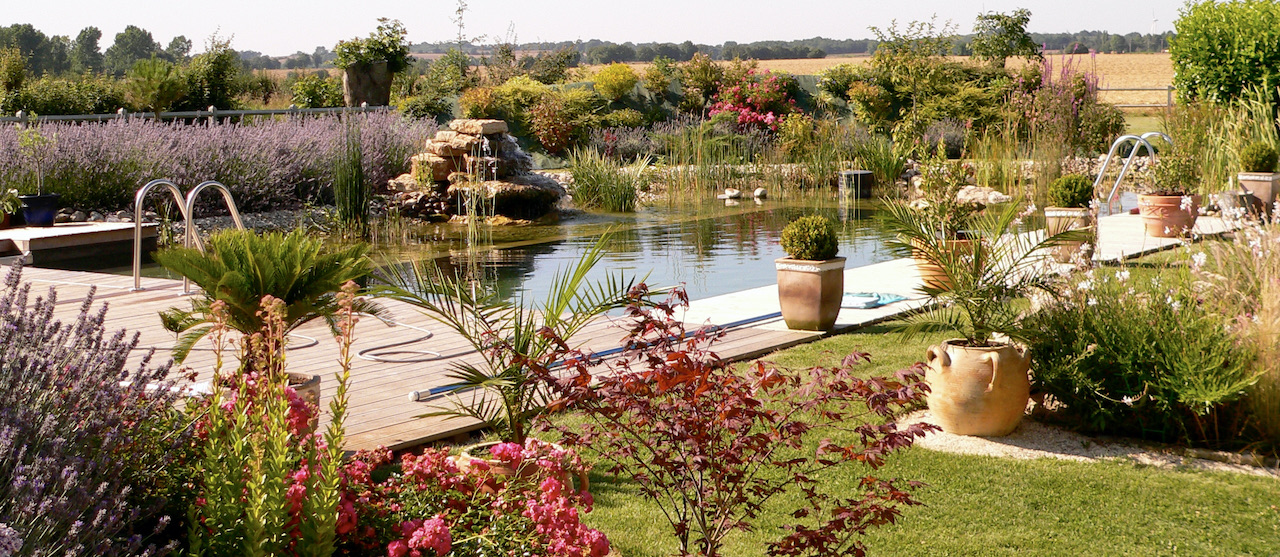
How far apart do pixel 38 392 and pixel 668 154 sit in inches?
640

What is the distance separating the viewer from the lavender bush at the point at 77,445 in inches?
73.9

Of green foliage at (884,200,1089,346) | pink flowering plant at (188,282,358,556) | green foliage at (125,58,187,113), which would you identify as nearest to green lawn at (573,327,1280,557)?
green foliage at (884,200,1089,346)

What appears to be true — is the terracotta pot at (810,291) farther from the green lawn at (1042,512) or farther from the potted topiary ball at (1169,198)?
the potted topiary ball at (1169,198)

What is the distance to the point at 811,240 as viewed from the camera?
626 centimetres

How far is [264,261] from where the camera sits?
11.5ft

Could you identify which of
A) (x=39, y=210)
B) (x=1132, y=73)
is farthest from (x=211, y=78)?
(x=1132, y=73)

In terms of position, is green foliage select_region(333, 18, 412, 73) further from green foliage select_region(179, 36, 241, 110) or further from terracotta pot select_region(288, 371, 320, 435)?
terracotta pot select_region(288, 371, 320, 435)

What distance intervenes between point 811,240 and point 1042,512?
2.78 metres

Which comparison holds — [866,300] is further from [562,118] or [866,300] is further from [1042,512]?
[562,118]

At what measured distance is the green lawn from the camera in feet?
11.1

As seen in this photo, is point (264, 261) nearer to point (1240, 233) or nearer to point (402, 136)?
point (1240, 233)

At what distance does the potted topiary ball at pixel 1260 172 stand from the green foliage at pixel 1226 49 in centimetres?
226

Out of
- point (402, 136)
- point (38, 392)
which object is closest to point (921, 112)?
point (402, 136)

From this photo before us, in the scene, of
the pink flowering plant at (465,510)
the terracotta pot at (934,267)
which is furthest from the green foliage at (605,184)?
the pink flowering plant at (465,510)
